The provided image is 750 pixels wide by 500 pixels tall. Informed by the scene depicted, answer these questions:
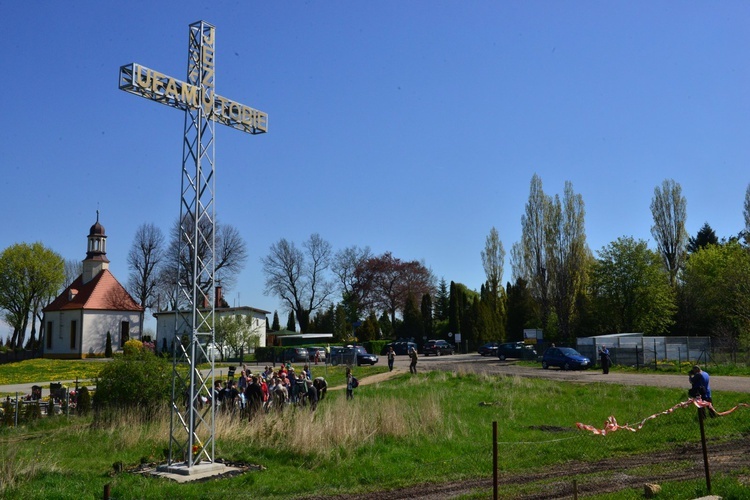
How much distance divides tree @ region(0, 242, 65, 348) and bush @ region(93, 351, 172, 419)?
59.3 metres

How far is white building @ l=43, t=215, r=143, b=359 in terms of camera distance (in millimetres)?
62250

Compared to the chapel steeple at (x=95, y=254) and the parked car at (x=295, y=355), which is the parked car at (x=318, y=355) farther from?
the chapel steeple at (x=95, y=254)

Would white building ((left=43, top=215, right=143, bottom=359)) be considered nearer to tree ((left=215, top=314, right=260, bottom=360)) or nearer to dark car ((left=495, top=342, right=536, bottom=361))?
tree ((left=215, top=314, right=260, bottom=360))

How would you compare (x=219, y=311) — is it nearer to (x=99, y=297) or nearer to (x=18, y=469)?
(x=99, y=297)

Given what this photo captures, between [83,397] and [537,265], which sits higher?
[537,265]

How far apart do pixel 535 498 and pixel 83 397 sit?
18.0 meters

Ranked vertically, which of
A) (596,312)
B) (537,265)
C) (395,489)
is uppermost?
(537,265)

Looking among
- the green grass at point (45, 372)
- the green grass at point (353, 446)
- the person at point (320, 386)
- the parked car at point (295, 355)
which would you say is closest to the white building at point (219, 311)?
the parked car at point (295, 355)

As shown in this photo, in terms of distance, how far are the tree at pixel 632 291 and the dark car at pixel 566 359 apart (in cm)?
1167

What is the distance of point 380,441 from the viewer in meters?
15.6

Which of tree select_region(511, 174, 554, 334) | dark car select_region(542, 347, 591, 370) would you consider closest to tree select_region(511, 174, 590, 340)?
tree select_region(511, 174, 554, 334)

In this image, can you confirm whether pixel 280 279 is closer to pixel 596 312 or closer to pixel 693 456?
pixel 596 312

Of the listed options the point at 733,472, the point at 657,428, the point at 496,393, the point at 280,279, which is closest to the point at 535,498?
the point at 733,472

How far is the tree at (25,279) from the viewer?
71.5 m
